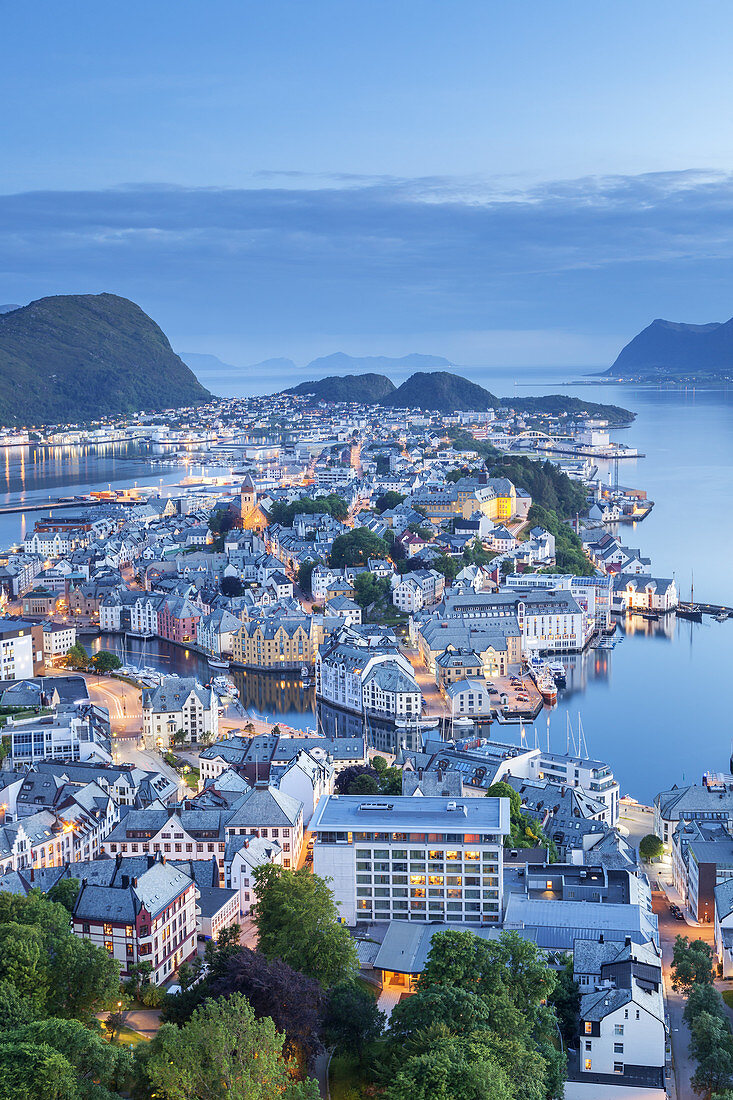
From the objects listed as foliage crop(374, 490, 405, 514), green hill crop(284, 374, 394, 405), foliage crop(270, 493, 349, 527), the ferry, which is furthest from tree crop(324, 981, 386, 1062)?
green hill crop(284, 374, 394, 405)

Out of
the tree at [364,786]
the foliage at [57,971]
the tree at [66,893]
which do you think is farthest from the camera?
the tree at [364,786]

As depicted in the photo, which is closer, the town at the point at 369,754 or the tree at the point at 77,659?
the town at the point at 369,754

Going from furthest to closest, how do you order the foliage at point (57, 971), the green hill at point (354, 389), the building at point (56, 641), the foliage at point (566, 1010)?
the green hill at point (354, 389)
the building at point (56, 641)
the foliage at point (566, 1010)
the foliage at point (57, 971)

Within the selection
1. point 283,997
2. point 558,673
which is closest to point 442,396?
point 558,673

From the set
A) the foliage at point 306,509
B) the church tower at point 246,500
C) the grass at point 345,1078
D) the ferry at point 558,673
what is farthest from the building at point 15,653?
the church tower at point 246,500

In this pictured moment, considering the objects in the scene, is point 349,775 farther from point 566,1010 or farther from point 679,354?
point 679,354

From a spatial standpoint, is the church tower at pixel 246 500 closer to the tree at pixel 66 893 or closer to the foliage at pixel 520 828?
the foliage at pixel 520 828
